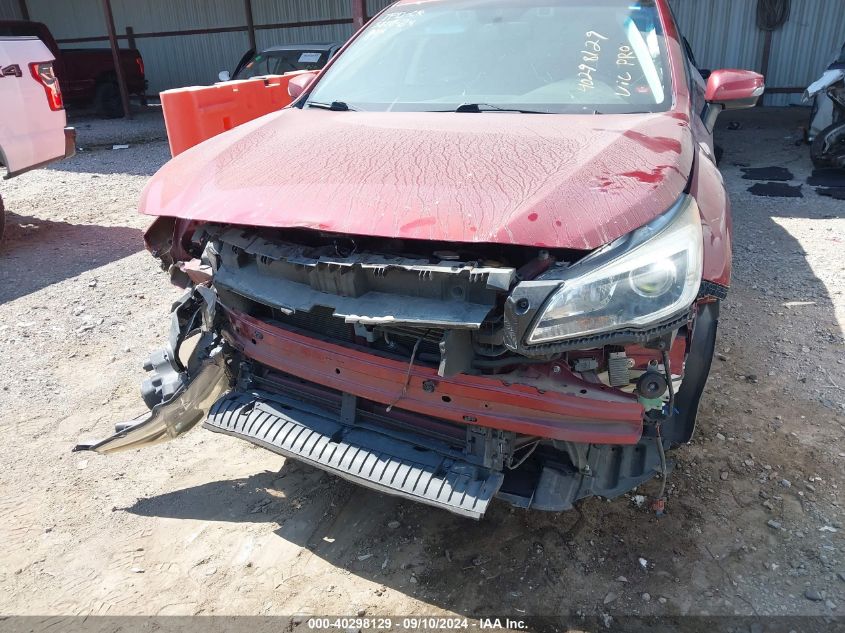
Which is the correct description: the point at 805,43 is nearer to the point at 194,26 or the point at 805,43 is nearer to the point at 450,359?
the point at 450,359

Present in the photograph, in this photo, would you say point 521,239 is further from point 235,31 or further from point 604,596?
point 235,31

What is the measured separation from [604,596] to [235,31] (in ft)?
49.7

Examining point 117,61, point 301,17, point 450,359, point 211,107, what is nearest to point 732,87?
point 450,359

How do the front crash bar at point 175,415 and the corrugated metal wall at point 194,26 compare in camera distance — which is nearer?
the front crash bar at point 175,415

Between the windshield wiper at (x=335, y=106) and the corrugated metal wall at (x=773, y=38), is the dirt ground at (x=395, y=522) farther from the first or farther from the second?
the corrugated metal wall at (x=773, y=38)

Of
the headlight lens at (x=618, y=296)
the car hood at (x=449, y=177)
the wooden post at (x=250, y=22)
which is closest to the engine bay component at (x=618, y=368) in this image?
the headlight lens at (x=618, y=296)

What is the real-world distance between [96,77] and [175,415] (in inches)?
498

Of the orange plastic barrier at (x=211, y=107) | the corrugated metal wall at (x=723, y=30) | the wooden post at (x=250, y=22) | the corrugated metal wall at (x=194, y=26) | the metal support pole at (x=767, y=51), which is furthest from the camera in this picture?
the wooden post at (x=250, y=22)

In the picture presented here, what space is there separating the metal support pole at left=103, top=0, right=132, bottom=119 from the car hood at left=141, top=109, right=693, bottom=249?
11.5m

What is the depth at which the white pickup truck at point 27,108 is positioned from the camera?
204 inches

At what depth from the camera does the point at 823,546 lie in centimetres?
233

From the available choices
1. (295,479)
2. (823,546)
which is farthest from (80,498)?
(823,546)

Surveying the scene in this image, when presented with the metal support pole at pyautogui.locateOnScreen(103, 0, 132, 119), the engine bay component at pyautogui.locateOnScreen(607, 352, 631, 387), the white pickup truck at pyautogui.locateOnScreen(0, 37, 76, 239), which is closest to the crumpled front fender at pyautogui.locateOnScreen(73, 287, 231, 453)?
the engine bay component at pyautogui.locateOnScreen(607, 352, 631, 387)

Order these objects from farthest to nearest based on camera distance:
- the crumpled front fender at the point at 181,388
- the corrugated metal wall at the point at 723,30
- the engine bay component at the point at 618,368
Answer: the corrugated metal wall at the point at 723,30 < the crumpled front fender at the point at 181,388 < the engine bay component at the point at 618,368
